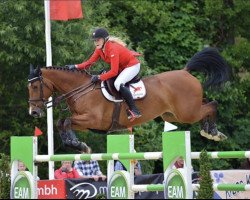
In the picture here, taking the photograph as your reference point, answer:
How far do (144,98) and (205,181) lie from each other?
2.87 metres

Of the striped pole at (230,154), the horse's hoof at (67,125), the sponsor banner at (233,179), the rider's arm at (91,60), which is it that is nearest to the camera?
the striped pole at (230,154)

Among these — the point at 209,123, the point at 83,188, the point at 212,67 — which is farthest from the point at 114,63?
the point at 83,188

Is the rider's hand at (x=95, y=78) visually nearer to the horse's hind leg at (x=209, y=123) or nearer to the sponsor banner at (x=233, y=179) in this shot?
the horse's hind leg at (x=209, y=123)

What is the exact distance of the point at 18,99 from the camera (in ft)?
55.3

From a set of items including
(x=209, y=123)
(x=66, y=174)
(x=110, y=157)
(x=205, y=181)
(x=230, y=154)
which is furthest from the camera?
(x=66, y=174)

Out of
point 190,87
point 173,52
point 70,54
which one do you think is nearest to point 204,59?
point 190,87

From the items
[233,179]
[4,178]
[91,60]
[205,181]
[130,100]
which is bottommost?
[205,181]

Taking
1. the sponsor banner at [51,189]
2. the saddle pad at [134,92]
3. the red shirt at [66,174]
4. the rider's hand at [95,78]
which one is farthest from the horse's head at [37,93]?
the red shirt at [66,174]

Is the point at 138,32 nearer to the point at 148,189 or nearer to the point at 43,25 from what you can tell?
the point at 43,25

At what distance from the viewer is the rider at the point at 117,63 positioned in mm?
10352

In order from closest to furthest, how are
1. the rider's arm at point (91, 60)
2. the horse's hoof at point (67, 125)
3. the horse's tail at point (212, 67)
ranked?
the horse's hoof at point (67, 125), the rider's arm at point (91, 60), the horse's tail at point (212, 67)

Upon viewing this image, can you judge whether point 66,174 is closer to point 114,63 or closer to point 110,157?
point 114,63

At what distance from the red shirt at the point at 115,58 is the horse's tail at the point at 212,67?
1.01 meters

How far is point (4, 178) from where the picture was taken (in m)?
9.12
